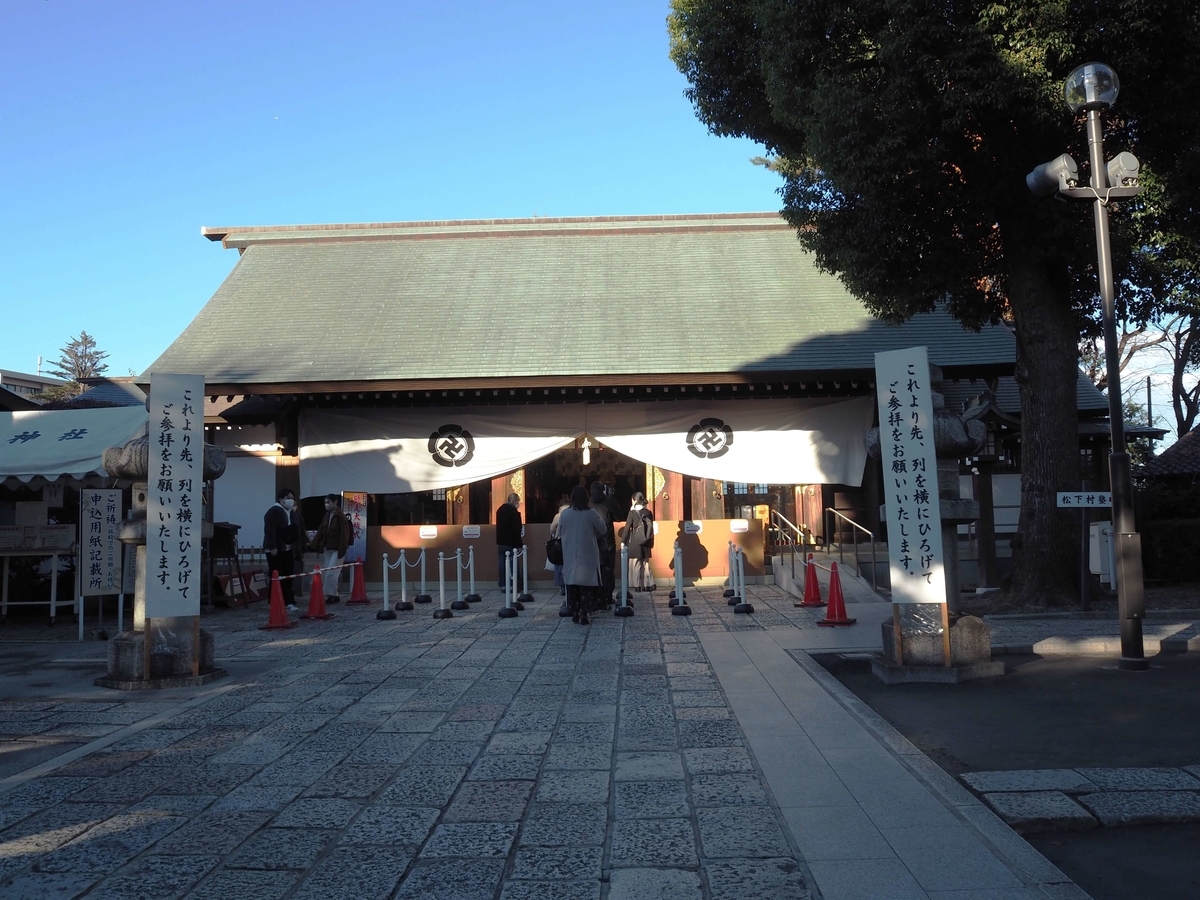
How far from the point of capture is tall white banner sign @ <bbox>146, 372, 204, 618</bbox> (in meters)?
7.77

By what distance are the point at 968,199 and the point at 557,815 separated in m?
9.44

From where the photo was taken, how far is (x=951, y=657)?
7477 mm

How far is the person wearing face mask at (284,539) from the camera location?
43.7ft

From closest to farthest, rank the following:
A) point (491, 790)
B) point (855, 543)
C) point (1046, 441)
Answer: point (491, 790)
point (1046, 441)
point (855, 543)

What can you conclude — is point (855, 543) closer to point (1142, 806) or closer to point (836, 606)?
point (836, 606)

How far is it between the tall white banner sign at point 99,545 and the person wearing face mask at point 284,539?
7.63 ft

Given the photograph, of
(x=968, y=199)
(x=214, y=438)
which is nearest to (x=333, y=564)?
(x=214, y=438)

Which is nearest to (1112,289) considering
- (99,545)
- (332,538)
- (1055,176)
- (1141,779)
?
(1055,176)

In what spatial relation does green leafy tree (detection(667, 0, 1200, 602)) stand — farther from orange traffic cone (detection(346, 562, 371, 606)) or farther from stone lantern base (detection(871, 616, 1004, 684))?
orange traffic cone (detection(346, 562, 371, 606))

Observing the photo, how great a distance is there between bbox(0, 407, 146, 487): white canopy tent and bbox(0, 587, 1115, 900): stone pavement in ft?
13.7

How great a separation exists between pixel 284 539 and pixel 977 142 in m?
10.7

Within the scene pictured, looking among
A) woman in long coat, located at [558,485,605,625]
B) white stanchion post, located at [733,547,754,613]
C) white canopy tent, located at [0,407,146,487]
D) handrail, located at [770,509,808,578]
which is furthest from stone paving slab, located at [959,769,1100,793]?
white canopy tent, located at [0,407,146,487]

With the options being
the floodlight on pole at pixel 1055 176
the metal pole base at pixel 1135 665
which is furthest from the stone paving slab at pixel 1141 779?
the floodlight on pole at pixel 1055 176

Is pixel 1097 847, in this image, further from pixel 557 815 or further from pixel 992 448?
pixel 992 448
